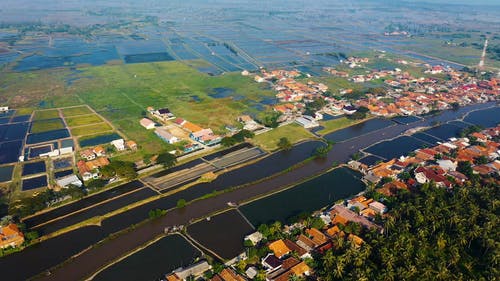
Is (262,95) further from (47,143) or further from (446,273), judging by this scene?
(446,273)

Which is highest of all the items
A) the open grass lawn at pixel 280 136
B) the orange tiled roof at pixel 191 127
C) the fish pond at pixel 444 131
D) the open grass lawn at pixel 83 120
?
the orange tiled roof at pixel 191 127

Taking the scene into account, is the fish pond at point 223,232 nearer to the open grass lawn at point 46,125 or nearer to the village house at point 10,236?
the village house at point 10,236

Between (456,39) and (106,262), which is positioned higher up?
(456,39)

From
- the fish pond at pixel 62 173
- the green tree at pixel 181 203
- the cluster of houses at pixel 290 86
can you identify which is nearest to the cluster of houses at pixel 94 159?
the fish pond at pixel 62 173

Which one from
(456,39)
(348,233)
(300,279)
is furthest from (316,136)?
(456,39)

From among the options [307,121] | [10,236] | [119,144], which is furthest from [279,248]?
[307,121]
